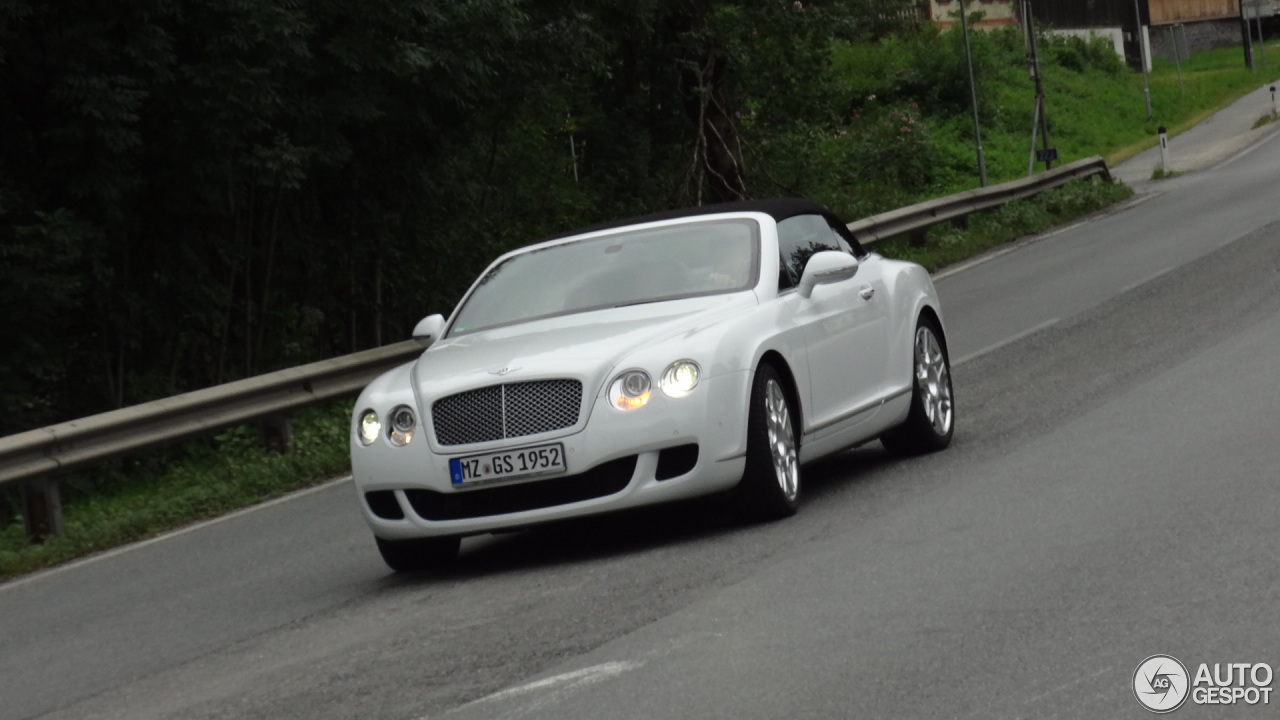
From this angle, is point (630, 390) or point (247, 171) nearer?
point (630, 390)

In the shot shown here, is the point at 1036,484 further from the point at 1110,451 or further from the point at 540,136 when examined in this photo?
the point at 540,136

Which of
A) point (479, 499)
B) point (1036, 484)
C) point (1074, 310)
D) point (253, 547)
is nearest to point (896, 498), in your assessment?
point (1036, 484)

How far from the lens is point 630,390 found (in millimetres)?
8742

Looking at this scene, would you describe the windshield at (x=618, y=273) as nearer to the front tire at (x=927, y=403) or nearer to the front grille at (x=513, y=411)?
the front grille at (x=513, y=411)

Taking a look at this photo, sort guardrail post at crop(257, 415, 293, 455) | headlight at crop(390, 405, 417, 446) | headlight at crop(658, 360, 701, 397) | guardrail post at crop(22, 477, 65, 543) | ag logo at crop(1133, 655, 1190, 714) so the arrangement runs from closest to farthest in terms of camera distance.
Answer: ag logo at crop(1133, 655, 1190, 714) → headlight at crop(658, 360, 701, 397) → headlight at crop(390, 405, 417, 446) → guardrail post at crop(22, 477, 65, 543) → guardrail post at crop(257, 415, 293, 455)

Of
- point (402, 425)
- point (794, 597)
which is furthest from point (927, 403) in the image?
point (794, 597)

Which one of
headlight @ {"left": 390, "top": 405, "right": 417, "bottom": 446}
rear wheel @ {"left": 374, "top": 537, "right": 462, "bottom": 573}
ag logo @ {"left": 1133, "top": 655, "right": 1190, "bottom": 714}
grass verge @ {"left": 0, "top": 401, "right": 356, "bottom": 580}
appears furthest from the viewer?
grass verge @ {"left": 0, "top": 401, "right": 356, "bottom": 580}

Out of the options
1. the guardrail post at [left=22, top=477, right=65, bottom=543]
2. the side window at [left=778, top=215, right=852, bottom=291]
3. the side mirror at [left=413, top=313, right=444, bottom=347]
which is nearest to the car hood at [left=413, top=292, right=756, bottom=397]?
the side mirror at [left=413, top=313, right=444, bottom=347]

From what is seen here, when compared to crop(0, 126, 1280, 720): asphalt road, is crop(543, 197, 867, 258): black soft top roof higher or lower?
higher

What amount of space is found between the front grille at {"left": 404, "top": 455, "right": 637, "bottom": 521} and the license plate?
2.9 inches

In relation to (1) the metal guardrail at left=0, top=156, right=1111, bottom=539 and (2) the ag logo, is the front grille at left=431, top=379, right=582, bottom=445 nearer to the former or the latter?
(2) the ag logo

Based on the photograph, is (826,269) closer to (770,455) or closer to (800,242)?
(800,242)

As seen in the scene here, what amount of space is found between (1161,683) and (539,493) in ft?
12.0

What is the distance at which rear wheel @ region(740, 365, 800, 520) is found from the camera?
8.98 meters
